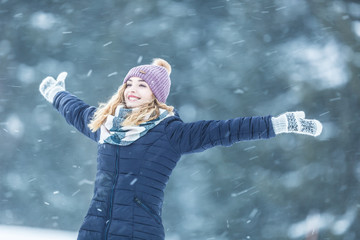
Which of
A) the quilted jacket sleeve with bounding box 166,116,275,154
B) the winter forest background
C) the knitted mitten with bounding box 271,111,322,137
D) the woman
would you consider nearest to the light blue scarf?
the woman

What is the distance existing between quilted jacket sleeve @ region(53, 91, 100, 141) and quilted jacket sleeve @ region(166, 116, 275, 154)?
1.47 ft

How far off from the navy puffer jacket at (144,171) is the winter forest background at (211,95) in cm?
465

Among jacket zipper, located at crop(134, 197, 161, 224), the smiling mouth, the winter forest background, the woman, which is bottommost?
jacket zipper, located at crop(134, 197, 161, 224)

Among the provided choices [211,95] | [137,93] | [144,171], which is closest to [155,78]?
[137,93]

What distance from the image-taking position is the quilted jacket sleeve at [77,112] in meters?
2.16

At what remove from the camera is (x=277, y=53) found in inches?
263

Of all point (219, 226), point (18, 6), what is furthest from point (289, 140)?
point (18, 6)

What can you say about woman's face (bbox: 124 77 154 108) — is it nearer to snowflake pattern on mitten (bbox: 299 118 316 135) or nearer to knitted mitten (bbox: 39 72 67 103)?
knitted mitten (bbox: 39 72 67 103)

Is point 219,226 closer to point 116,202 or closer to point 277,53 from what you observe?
point 277,53

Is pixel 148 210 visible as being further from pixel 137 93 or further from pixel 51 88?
pixel 51 88

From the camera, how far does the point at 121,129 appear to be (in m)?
1.93

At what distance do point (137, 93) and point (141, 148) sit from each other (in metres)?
0.35

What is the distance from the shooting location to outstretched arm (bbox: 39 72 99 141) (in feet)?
7.11

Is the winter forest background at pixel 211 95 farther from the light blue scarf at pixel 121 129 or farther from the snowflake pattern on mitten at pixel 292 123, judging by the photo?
the snowflake pattern on mitten at pixel 292 123
